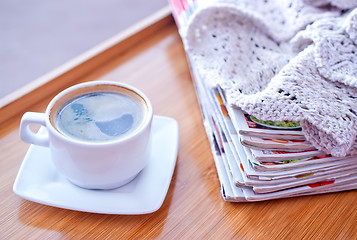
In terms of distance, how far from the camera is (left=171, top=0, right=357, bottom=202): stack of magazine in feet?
1.66

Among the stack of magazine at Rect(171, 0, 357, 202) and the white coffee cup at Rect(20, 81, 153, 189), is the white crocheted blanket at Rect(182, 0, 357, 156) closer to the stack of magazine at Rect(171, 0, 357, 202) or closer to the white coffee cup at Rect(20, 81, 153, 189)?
the stack of magazine at Rect(171, 0, 357, 202)

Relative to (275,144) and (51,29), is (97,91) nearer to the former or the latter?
(275,144)

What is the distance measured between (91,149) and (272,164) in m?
0.22

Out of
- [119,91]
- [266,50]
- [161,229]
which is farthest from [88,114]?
[266,50]

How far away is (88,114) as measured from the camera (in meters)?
0.51

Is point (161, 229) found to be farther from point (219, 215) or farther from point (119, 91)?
point (119, 91)

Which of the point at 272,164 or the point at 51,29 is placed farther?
the point at 51,29

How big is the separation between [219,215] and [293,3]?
0.37m

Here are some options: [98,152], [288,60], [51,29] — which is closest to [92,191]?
[98,152]

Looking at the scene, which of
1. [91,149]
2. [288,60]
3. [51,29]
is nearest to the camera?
[91,149]

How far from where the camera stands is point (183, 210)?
52 centimetres

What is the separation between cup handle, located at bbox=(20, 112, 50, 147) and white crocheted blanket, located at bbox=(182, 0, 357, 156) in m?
0.24

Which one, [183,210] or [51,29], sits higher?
[51,29]

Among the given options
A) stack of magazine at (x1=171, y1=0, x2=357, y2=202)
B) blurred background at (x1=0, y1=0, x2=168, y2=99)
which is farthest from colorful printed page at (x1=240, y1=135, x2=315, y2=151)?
blurred background at (x1=0, y1=0, x2=168, y2=99)
